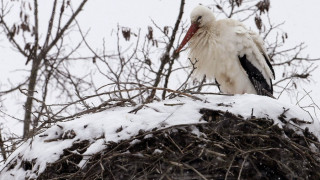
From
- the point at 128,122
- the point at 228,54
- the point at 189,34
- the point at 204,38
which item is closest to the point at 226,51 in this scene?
the point at 228,54

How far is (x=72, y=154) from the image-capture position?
3688 mm

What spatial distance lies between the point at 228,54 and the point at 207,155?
2689mm

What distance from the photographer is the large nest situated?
11.4 ft

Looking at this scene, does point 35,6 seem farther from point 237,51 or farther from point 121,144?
point 121,144

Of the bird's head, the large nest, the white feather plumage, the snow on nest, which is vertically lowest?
the large nest

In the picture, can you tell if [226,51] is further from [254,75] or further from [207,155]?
[207,155]

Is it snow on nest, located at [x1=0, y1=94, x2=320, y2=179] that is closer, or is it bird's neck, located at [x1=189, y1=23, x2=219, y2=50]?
snow on nest, located at [x1=0, y1=94, x2=320, y2=179]

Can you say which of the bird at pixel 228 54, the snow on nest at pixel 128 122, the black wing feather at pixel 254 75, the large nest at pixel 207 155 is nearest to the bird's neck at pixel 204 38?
the bird at pixel 228 54

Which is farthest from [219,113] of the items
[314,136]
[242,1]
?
[242,1]

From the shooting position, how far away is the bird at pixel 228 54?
6.02 metres

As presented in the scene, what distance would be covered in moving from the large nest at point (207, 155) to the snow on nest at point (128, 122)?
0.21 ft

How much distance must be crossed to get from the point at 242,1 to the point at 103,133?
18.2 feet

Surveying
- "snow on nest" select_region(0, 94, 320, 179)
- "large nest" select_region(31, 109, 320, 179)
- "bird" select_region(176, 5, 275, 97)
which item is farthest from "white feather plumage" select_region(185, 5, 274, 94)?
"large nest" select_region(31, 109, 320, 179)

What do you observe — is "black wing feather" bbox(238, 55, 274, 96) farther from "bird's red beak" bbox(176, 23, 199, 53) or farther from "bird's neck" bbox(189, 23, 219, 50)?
"bird's red beak" bbox(176, 23, 199, 53)
